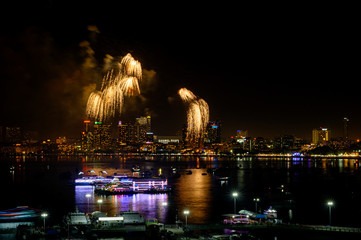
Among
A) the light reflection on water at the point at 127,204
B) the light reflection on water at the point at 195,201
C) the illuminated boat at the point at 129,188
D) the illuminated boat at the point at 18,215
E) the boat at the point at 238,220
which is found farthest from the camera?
the illuminated boat at the point at 129,188

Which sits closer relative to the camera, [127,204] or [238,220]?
[238,220]

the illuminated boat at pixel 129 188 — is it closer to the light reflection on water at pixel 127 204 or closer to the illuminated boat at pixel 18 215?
the light reflection on water at pixel 127 204

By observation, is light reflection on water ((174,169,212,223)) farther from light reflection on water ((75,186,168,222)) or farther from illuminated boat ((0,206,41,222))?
illuminated boat ((0,206,41,222))

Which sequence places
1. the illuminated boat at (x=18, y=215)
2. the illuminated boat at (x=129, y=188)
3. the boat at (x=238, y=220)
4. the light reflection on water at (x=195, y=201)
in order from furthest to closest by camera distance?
the illuminated boat at (x=129, y=188)
the light reflection on water at (x=195, y=201)
the illuminated boat at (x=18, y=215)
the boat at (x=238, y=220)

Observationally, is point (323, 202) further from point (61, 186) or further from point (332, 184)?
point (61, 186)

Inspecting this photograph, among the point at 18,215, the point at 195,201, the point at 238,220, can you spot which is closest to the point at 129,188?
the point at 195,201

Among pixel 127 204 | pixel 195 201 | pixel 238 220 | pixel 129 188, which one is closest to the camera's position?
pixel 238 220

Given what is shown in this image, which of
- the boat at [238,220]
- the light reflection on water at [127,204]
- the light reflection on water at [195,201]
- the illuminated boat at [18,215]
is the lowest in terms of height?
the light reflection on water at [195,201]

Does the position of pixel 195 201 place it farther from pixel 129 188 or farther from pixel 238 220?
pixel 238 220

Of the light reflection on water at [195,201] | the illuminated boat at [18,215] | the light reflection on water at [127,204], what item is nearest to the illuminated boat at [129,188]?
the light reflection on water at [127,204]

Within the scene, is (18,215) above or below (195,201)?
above

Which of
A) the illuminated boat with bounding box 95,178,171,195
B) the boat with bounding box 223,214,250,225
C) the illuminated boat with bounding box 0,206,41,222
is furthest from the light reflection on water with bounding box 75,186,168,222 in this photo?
the boat with bounding box 223,214,250,225
